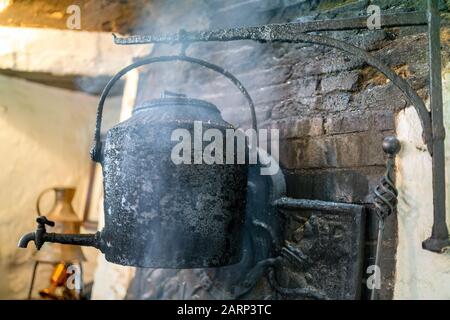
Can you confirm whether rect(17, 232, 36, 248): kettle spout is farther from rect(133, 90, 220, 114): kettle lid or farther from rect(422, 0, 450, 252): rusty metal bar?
rect(422, 0, 450, 252): rusty metal bar

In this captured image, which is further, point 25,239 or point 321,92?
point 321,92

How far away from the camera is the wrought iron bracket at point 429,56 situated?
1.07m

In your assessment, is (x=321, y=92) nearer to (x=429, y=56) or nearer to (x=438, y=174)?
(x=429, y=56)

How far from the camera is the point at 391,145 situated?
3.97 feet

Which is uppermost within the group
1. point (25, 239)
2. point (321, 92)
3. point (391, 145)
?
point (321, 92)

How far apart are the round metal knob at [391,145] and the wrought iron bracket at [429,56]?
0.12 metres

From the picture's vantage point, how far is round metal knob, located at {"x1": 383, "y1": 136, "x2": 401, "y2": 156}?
1.21m

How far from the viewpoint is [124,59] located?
7.50ft

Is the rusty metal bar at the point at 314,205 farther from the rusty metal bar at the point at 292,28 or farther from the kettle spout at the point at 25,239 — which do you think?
the kettle spout at the point at 25,239

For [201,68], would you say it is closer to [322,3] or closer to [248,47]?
[248,47]

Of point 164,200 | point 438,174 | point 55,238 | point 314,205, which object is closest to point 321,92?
point 314,205

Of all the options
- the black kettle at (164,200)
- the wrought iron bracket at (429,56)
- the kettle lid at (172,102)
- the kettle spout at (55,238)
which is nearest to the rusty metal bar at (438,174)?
the wrought iron bracket at (429,56)

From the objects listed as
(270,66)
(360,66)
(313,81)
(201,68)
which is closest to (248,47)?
(270,66)

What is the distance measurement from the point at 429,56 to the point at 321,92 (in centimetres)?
44
